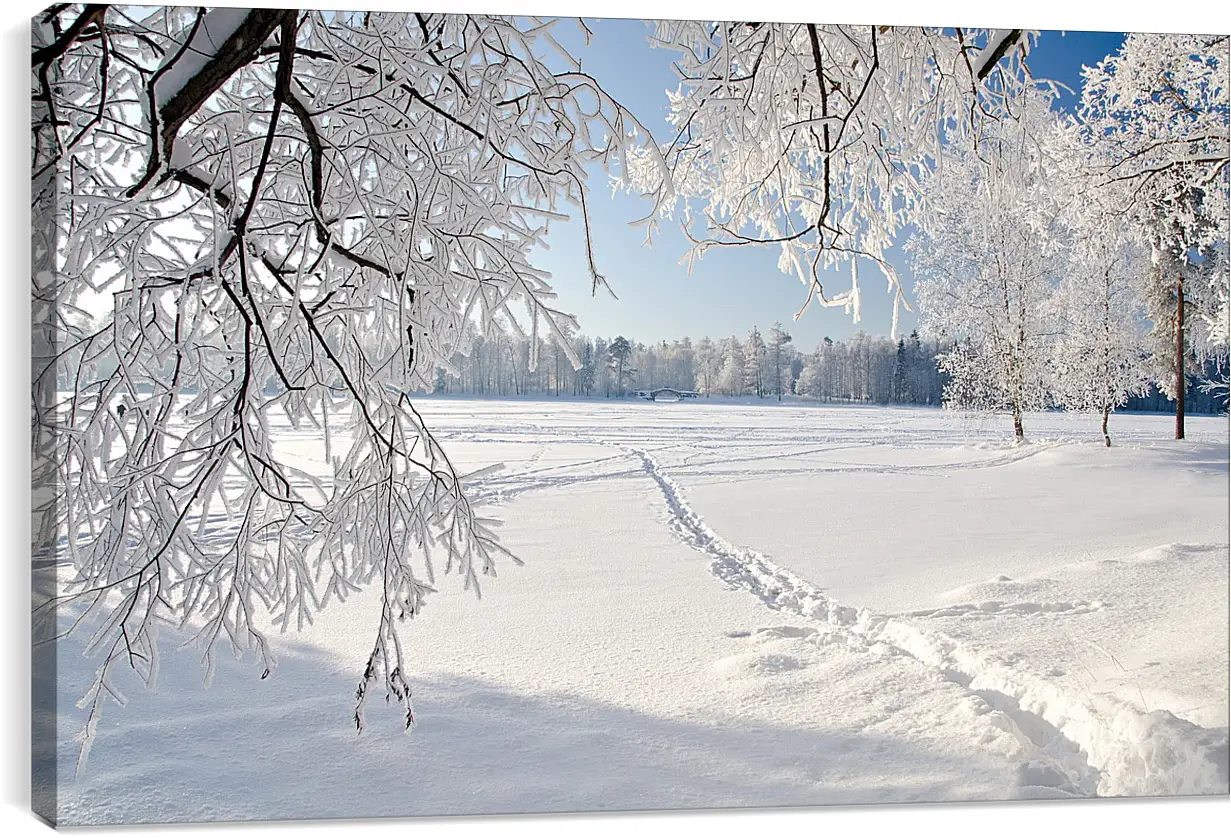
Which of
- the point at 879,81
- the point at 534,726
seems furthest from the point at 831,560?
the point at 879,81

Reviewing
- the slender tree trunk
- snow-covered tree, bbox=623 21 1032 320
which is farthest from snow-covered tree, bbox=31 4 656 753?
the slender tree trunk

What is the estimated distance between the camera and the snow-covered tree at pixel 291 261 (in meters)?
1.38

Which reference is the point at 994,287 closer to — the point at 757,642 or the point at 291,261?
the point at 757,642

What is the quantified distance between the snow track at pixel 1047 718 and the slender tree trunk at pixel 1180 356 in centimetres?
59

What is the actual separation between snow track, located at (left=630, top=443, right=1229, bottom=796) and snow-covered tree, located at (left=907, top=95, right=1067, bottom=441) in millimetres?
616

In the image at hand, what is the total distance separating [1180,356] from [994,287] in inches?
21.5

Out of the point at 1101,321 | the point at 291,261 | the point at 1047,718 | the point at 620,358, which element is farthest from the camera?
the point at 1101,321

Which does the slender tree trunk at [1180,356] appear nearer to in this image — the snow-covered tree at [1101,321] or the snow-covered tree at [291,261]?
the snow-covered tree at [1101,321]

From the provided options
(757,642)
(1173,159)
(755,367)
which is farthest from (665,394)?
(1173,159)

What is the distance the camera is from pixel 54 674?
199 centimetres

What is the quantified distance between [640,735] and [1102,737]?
112 cm

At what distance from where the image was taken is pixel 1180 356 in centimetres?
250

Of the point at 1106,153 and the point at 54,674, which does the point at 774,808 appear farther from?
→ the point at 1106,153

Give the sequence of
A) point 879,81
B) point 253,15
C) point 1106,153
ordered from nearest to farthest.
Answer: point 253,15, point 879,81, point 1106,153
